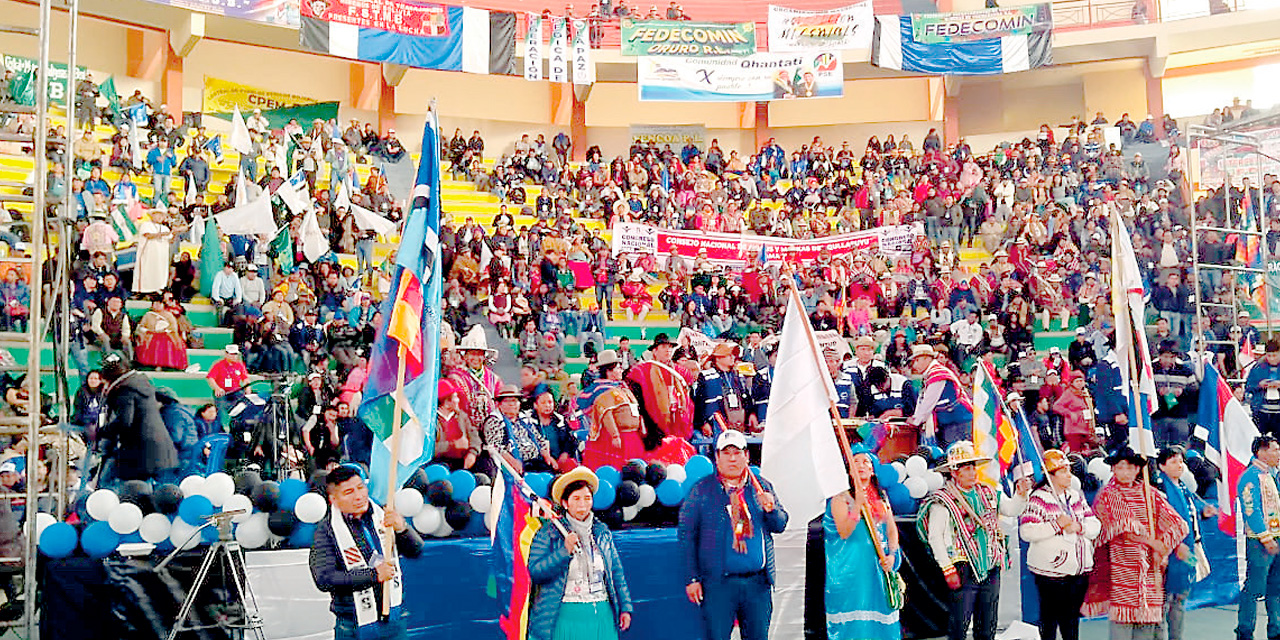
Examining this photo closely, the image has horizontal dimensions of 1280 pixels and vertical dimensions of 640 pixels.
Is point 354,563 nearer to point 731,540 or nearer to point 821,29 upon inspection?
point 731,540

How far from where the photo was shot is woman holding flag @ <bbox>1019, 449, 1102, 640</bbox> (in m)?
7.72

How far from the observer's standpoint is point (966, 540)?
24.3 feet

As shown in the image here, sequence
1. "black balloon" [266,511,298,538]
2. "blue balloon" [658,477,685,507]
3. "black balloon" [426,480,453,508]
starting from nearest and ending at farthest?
1. "black balloon" [266,511,298,538]
2. "black balloon" [426,480,453,508]
3. "blue balloon" [658,477,685,507]

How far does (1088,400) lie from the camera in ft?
45.3

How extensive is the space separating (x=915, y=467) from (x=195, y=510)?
14.9 feet

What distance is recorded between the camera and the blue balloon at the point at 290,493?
712cm

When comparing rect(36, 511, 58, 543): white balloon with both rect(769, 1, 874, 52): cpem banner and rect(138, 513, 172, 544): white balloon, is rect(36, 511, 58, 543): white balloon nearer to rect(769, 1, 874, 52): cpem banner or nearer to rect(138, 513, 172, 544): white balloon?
rect(138, 513, 172, 544): white balloon

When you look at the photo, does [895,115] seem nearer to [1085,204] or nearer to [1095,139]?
[1095,139]

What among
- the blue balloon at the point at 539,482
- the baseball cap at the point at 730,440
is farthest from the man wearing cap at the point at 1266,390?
the blue balloon at the point at 539,482

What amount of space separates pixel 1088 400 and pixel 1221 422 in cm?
468

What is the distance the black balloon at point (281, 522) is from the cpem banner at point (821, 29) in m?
21.4

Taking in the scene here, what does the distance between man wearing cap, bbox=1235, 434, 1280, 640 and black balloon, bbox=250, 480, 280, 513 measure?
→ 6.18 metres

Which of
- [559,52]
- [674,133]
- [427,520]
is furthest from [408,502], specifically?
[674,133]

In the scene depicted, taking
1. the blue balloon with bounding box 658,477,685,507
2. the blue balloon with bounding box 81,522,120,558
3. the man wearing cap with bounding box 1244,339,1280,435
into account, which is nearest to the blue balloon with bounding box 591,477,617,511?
the blue balloon with bounding box 658,477,685,507
